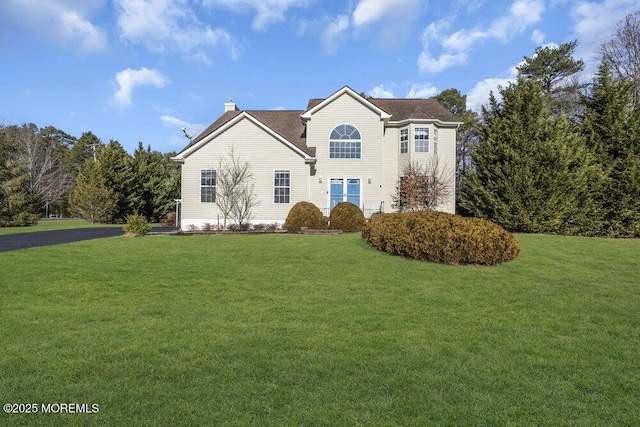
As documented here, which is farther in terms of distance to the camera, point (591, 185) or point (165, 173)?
point (165, 173)

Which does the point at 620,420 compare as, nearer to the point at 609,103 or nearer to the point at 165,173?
the point at 609,103

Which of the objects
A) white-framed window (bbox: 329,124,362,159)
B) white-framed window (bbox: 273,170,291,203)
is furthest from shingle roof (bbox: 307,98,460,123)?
white-framed window (bbox: 273,170,291,203)

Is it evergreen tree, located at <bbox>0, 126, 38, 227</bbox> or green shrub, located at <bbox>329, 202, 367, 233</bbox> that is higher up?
evergreen tree, located at <bbox>0, 126, 38, 227</bbox>

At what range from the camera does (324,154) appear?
2275 centimetres

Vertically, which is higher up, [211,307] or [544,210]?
[544,210]

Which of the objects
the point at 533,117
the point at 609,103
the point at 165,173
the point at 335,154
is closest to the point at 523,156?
the point at 533,117

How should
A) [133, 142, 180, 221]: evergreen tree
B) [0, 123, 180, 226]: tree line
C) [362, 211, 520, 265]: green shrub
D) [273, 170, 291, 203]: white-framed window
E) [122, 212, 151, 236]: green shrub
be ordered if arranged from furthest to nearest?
[133, 142, 180, 221]: evergreen tree < [0, 123, 180, 226]: tree line < [273, 170, 291, 203]: white-framed window < [122, 212, 151, 236]: green shrub < [362, 211, 520, 265]: green shrub

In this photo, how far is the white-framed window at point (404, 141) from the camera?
23.2m

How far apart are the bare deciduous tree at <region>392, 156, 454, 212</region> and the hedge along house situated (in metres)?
0.42

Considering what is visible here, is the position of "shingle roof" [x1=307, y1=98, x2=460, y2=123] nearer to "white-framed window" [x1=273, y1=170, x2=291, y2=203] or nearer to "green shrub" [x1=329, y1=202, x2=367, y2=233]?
"white-framed window" [x1=273, y1=170, x2=291, y2=203]

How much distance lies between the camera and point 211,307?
19.5 feet

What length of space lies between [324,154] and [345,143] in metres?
1.45

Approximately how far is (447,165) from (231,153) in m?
→ 13.3

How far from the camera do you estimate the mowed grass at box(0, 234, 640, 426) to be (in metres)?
3.08
